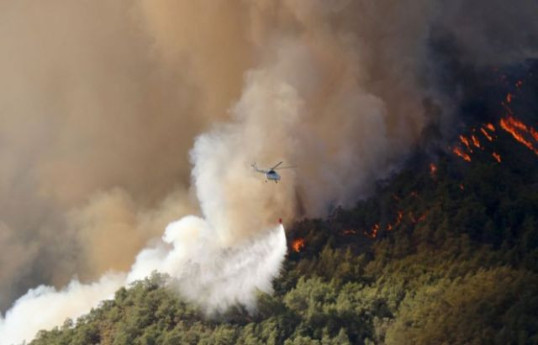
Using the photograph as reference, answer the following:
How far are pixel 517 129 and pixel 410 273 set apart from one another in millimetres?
29138

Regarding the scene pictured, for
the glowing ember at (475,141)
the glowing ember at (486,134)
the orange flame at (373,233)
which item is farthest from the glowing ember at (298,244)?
the glowing ember at (486,134)

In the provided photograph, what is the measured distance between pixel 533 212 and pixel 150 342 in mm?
37481

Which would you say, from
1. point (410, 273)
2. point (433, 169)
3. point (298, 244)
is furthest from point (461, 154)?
point (410, 273)

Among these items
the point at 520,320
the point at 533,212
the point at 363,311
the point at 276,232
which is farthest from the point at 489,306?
the point at 276,232

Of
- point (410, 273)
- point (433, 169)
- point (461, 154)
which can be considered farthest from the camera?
point (461, 154)

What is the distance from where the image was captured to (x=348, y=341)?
87125mm

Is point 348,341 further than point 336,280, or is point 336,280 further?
point 336,280

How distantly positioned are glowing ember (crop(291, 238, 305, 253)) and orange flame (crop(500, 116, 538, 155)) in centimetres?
2715

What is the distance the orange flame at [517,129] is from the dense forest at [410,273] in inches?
6.0

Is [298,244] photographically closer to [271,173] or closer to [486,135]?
[271,173]

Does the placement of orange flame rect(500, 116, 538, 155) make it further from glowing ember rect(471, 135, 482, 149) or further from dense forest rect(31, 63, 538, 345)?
glowing ember rect(471, 135, 482, 149)

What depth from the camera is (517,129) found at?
115 metres

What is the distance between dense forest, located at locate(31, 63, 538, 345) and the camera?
85750 mm

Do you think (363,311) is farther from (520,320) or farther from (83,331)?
(83,331)
